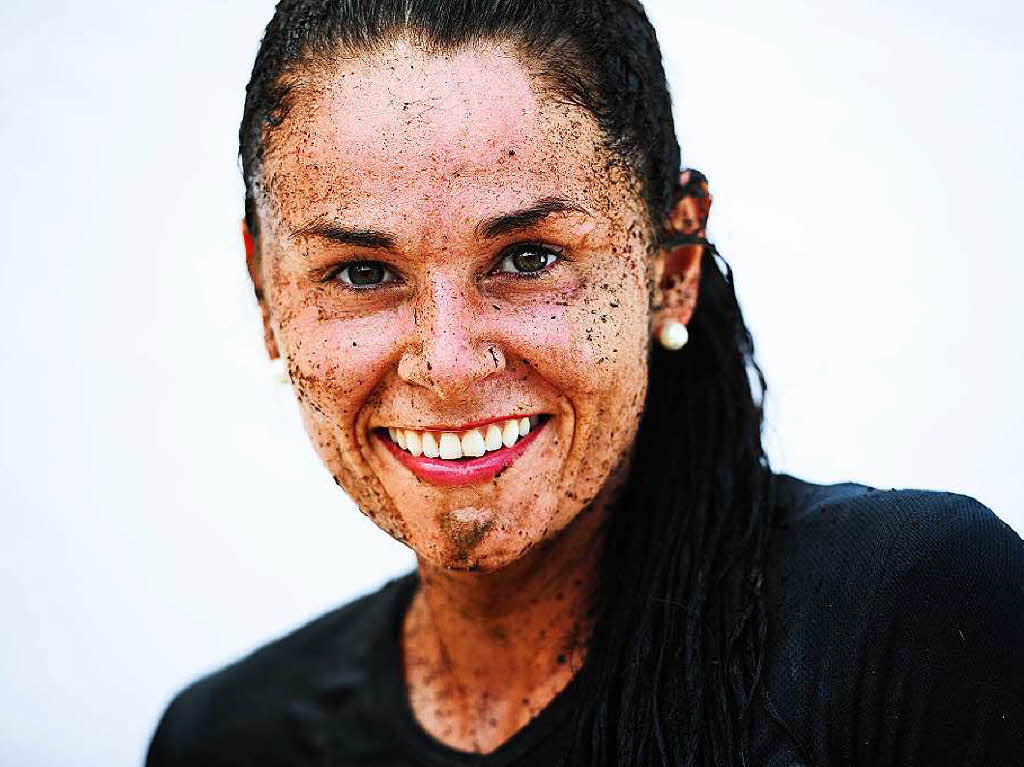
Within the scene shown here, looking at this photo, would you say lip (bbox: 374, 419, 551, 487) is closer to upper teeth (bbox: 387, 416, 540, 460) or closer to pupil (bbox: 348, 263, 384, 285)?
upper teeth (bbox: 387, 416, 540, 460)

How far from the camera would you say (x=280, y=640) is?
2926 millimetres

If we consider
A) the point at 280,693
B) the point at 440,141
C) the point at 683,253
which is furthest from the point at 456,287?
the point at 280,693

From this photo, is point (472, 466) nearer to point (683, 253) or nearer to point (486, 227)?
point (486, 227)

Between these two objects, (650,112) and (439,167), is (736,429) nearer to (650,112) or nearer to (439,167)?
(650,112)

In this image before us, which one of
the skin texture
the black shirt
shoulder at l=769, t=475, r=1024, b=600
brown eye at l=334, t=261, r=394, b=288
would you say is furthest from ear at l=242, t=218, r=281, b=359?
shoulder at l=769, t=475, r=1024, b=600

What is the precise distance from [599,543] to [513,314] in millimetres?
589

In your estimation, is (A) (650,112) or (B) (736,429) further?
(B) (736,429)

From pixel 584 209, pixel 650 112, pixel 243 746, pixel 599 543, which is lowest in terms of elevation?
pixel 243 746

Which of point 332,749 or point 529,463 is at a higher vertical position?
point 529,463

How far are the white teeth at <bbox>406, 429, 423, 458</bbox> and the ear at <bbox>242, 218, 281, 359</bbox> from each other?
0.43 metres

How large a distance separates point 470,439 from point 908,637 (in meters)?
0.74

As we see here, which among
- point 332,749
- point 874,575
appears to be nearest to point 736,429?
point 874,575

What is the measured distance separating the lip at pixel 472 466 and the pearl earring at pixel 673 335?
13.2 inches

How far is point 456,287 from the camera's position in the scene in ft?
6.21
